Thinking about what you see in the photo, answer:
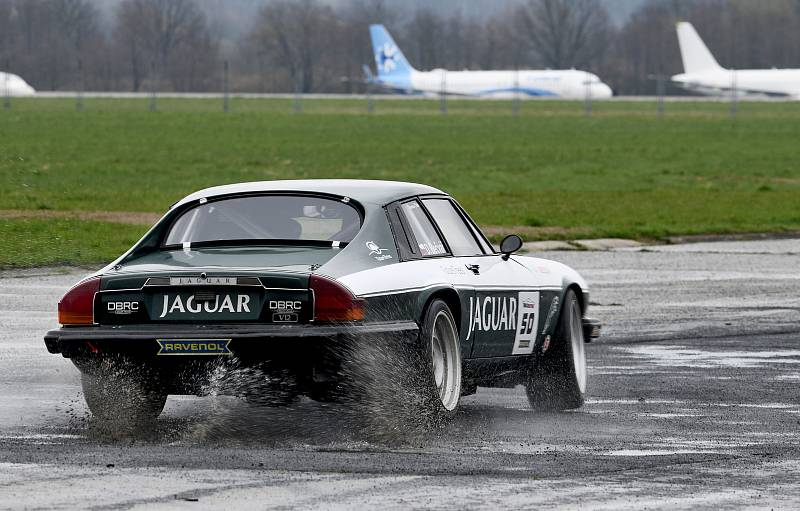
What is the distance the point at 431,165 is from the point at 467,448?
3596 centimetres

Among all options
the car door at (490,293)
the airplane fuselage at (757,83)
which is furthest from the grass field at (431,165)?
the airplane fuselage at (757,83)

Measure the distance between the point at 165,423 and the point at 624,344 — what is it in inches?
202

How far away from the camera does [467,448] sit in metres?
8.65

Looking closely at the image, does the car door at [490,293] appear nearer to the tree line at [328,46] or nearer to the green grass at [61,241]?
the green grass at [61,241]

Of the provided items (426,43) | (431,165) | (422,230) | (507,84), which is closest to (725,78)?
(507,84)

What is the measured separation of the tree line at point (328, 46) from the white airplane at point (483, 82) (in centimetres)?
4382

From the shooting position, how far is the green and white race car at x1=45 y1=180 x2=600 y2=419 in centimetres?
858

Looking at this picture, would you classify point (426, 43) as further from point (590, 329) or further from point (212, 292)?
point (212, 292)

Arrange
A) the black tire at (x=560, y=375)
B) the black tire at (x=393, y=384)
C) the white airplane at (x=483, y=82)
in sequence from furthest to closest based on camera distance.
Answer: the white airplane at (x=483, y=82)
the black tire at (x=560, y=375)
the black tire at (x=393, y=384)

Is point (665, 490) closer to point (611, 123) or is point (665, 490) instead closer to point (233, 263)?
point (233, 263)

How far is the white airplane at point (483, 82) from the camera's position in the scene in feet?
382

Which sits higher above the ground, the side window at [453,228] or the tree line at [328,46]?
the side window at [453,228]

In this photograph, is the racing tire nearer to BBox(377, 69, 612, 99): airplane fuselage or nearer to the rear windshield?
the rear windshield

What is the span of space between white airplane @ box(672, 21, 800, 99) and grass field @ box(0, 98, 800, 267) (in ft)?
76.0
